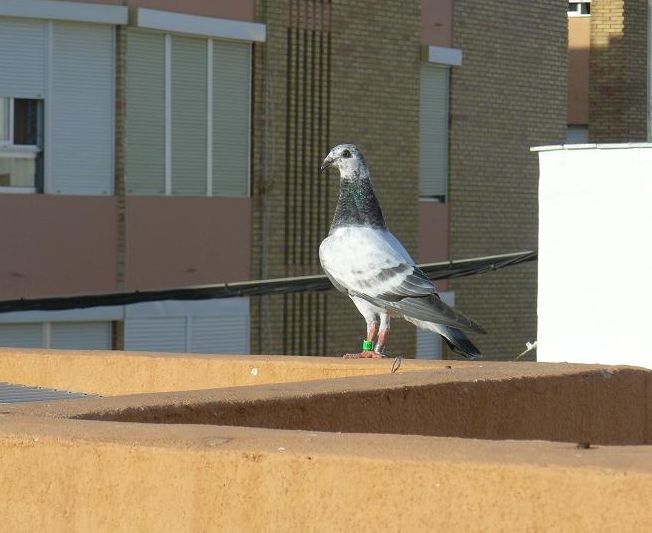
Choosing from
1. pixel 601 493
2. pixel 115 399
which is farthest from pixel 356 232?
pixel 601 493

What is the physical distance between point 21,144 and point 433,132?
26.2ft

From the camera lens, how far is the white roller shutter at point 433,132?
26.8 m

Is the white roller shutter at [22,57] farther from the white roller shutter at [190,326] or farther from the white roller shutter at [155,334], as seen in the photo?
the white roller shutter at [155,334]

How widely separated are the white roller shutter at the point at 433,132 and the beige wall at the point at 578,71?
43.4 feet

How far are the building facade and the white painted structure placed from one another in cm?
730

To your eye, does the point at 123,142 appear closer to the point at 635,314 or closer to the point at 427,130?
the point at 427,130

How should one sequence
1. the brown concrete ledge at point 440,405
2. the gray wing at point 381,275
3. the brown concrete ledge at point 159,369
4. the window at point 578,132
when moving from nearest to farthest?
the brown concrete ledge at point 440,405 → the brown concrete ledge at point 159,369 → the gray wing at point 381,275 → the window at point 578,132

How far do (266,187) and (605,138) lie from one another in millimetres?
17475

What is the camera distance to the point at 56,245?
69.6ft

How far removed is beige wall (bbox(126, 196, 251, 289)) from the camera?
22.2m

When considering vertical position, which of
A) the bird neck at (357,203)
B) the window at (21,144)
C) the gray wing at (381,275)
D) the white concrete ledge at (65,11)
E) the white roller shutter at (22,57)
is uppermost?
the white concrete ledge at (65,11)

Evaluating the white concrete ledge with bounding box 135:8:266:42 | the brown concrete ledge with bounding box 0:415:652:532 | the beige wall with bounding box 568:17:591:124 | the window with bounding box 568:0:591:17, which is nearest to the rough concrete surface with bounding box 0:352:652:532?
the brown concrete ledge with bounding box 0:415:652:532

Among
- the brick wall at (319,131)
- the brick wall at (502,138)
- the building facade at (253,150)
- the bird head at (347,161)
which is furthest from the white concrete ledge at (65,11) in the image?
the bird head at (347,161)

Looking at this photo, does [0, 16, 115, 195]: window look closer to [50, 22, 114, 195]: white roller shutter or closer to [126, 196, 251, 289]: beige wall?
[50, 22, 114, 195]: white roller shutter
